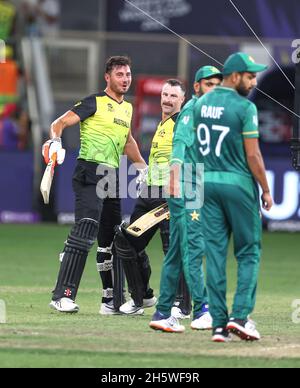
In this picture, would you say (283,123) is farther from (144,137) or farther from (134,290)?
(134,290)

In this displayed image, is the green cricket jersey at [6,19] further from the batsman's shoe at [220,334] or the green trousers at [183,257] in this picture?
the batsman's shoe at [220,334]

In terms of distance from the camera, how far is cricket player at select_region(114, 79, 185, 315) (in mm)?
12742

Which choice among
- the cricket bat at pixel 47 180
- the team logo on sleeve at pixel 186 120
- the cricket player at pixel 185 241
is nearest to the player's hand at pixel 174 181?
the cricket player at pixel 185 241

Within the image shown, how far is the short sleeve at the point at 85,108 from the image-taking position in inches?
506

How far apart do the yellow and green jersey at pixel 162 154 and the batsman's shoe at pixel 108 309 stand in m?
1.35

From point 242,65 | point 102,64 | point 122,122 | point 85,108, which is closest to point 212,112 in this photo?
point 242,65

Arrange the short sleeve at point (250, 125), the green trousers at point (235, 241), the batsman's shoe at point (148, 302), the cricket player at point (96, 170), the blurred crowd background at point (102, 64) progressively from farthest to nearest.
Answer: the blurred crowd background at point (102, 64) < the batsman's shoe at point (148, 302) < the cricket player at point (96, 170) < the green trousers at point (235, 241) < the short sleeve at point (250, 125)

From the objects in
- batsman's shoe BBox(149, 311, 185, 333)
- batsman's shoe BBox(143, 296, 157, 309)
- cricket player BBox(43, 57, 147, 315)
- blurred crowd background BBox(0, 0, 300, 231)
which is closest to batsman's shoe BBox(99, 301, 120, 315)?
cricket player BBox(43, 57, 147, 315)

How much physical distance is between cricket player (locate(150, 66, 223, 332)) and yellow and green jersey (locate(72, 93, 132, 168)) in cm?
177

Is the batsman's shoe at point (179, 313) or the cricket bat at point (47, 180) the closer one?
the cricket bat at point (47, 180)

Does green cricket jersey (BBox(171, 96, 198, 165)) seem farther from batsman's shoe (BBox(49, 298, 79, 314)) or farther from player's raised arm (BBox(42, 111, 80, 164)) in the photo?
batsman's shoe (BBox(49, 298, 79, 314))

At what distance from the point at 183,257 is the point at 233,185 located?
1190 mm

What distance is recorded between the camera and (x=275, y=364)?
370 inches
